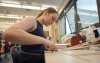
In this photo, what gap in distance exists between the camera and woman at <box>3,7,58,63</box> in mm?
573

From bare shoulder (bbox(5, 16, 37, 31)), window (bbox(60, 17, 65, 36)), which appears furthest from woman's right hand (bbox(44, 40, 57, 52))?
window (bbox(60, 17, 65, 36))

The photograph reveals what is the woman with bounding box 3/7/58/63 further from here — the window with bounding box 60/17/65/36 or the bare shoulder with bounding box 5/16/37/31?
the window with bounding box 60/17/65/36

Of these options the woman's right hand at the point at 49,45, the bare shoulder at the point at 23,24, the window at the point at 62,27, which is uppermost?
the window at the point at 62,27

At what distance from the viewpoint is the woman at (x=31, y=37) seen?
57 centimetres

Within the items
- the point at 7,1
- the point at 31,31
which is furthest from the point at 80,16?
the point at 7,1

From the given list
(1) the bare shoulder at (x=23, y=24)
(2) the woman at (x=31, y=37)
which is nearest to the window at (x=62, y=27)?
(2) the woman at (x=31, y=37)

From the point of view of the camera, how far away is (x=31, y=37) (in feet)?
2.02

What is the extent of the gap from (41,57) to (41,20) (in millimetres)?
363

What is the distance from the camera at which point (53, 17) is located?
994mm

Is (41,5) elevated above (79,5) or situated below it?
above

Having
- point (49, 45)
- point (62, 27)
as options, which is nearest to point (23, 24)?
point (49, 45)

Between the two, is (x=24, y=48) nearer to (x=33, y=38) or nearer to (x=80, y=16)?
(x=33, y=38)

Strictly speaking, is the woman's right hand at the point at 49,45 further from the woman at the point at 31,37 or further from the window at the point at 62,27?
the window at the point at 62,27

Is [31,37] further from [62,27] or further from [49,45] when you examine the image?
[62,27]
